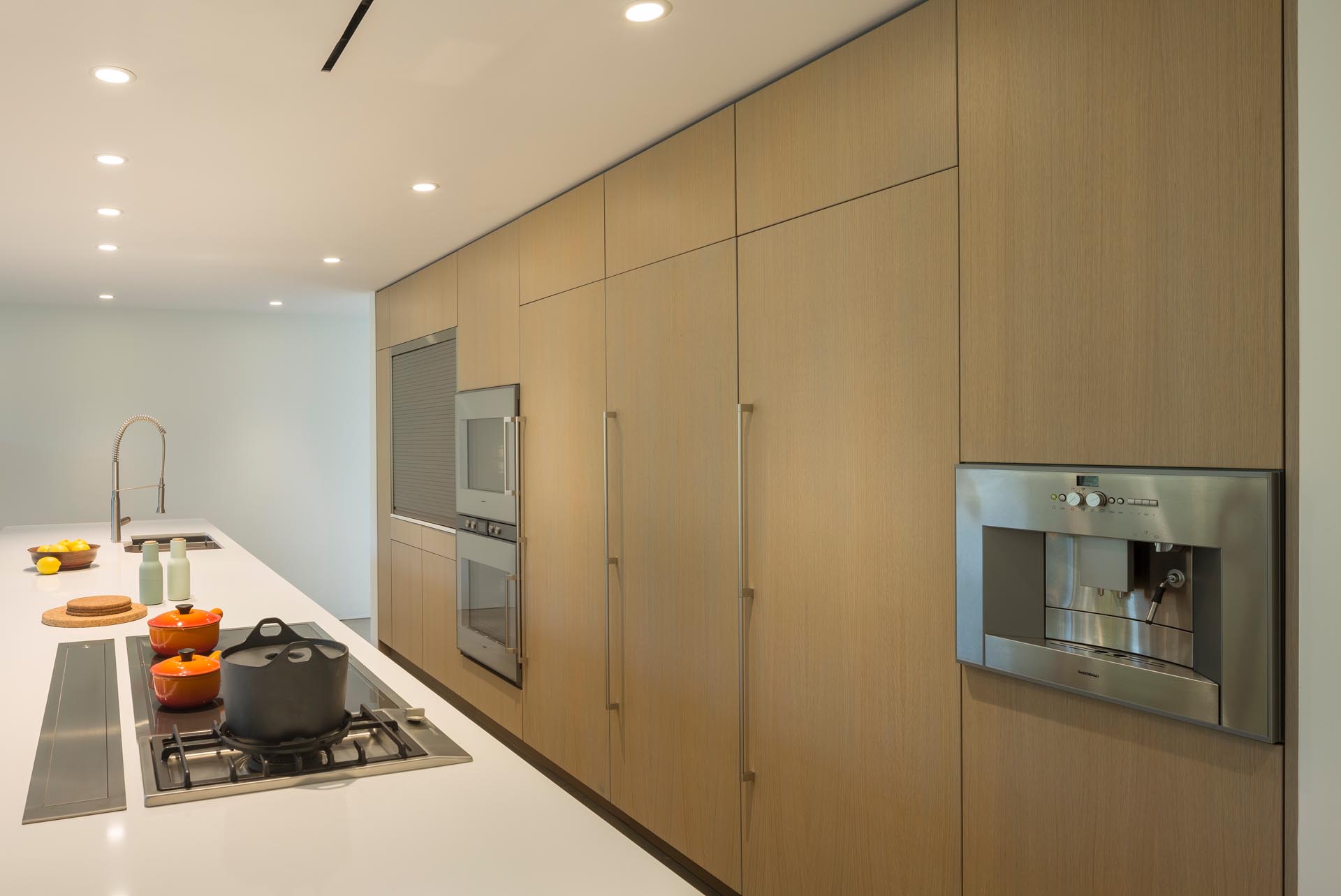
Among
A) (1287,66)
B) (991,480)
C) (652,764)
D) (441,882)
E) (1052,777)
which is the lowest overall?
(652,764)

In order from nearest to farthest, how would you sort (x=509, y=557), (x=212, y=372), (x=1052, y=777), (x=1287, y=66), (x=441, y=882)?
(x=441, y=882) < (x=1287, y=66) < (x=1052, y=777) < (x=509, y=557) < (x=212, y=372)

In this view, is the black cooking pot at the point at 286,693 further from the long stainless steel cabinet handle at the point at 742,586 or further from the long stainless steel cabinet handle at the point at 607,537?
the long stainless steel cabinet handle at the point at 607,537

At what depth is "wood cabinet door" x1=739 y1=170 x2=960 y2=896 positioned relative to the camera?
2.05m

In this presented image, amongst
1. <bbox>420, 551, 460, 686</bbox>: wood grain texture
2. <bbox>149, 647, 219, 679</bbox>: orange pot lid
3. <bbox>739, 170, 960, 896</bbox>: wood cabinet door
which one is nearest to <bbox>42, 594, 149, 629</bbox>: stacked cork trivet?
<bbox>149, 647, 219, 679</bbox>: orange pot lid

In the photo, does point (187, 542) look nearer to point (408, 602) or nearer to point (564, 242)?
point (408, 602)

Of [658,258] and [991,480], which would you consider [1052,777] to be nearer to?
[991,480]

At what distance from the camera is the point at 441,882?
1113 mm

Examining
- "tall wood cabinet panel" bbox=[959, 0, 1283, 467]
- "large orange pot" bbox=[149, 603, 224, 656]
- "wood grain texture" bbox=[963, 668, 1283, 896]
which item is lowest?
"wood grain texture" bbox=[963, 668, 1283, 896]

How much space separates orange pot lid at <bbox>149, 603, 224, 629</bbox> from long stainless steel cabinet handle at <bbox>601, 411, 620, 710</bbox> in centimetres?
152

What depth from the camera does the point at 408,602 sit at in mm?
5738

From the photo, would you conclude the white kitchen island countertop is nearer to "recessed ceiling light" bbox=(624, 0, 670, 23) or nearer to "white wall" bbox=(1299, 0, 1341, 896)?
"white wall" bbox=(1299, 0, 1341, 896)

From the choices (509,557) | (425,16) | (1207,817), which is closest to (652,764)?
Result: (509,557)

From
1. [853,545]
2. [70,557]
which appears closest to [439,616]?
[70,557]

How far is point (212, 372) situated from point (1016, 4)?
6872 millimetres
